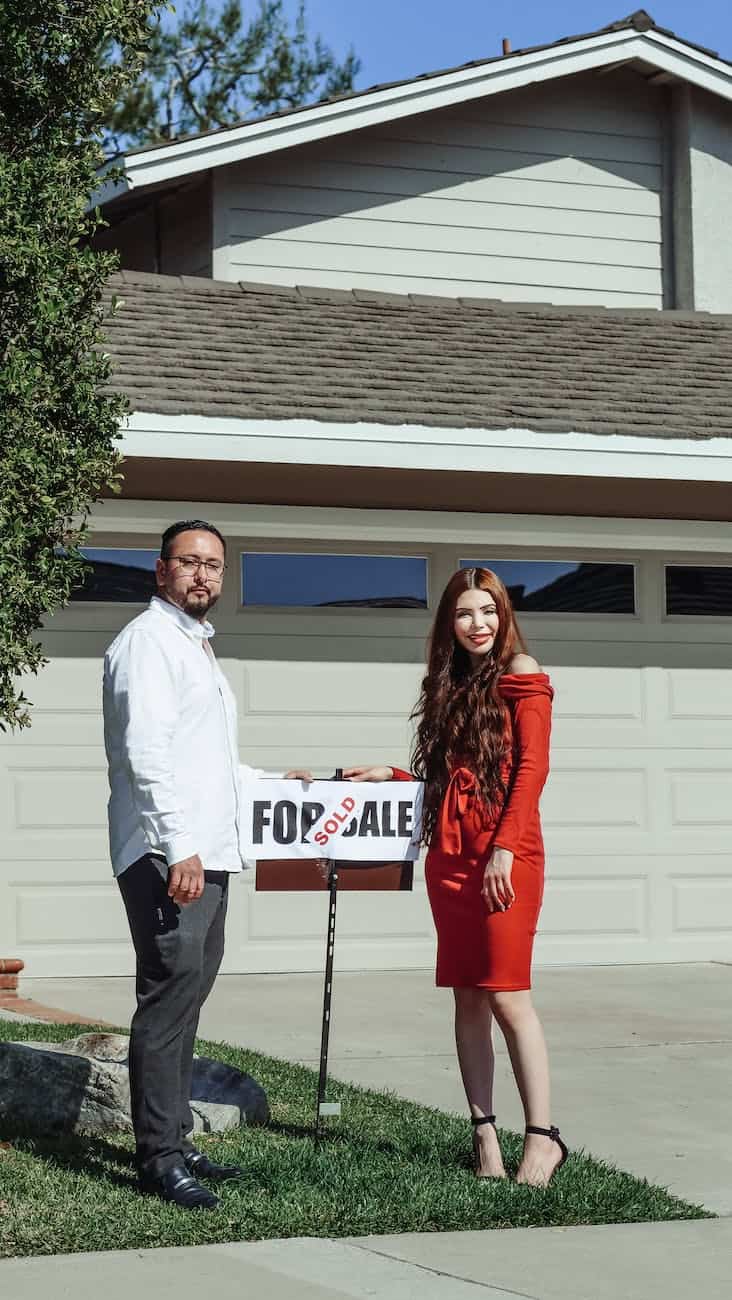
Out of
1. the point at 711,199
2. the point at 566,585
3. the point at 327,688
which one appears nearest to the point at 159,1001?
the point at 327,688

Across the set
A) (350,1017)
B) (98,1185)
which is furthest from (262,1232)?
(350,1017)

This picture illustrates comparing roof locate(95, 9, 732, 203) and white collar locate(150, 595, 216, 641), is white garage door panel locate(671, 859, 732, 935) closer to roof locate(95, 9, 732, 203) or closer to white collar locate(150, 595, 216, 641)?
roof locate(95, 9, 732, 203)

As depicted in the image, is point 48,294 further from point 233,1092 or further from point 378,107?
point 378,107

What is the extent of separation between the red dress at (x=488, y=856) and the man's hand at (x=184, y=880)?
78 centimetres

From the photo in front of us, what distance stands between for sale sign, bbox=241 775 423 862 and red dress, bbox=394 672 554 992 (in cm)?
41

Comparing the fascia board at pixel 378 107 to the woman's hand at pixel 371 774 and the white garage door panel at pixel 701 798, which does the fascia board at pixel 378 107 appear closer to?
the white garage door panel at pixel 701 798

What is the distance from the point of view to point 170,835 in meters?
5.32

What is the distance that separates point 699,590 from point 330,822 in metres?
6.26

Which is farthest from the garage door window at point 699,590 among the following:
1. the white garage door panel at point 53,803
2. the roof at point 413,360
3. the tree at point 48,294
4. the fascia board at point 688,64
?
the tree at point 48,294

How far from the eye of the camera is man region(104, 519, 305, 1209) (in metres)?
5.35

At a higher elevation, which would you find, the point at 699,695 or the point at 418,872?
the point at 699,695

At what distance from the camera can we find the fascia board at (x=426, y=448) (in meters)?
10.0

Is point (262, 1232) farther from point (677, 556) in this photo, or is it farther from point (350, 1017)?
point (677, 556)

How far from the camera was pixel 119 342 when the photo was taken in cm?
1085
